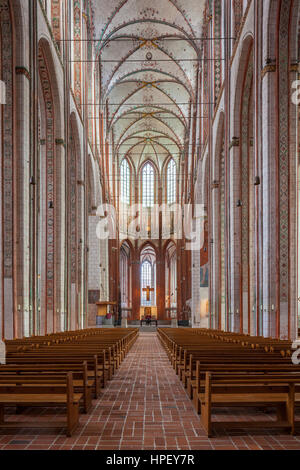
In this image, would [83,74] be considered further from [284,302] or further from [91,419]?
[91,419]

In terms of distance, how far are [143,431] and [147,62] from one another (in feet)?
120

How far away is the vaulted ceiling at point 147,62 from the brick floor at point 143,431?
22.9 meters

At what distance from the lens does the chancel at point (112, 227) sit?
541 cm

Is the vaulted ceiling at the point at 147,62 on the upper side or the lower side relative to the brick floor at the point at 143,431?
upper

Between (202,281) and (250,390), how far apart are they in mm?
27181

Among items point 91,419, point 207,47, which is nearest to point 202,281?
point 207,47

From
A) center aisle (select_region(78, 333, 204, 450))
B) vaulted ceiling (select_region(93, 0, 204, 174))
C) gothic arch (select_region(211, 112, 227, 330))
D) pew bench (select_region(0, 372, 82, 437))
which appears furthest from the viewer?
vaulted ceiling (select_region(93, 0, 204, 174))

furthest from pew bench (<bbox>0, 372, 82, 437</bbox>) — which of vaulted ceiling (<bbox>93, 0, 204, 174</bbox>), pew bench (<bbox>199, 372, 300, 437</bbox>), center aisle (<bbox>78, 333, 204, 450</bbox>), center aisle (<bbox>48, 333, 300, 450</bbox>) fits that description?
vaulted ceiling (<bbox>93, 0, 204, 174</bbox>)

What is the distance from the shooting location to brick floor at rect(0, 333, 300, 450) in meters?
4.71

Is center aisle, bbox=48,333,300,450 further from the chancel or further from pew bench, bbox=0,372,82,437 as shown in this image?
pew bench, bbox=0,372,82,437

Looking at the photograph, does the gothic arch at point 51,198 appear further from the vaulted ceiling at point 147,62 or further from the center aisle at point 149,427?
the center aisle at point 149,427

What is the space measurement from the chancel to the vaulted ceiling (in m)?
0.15

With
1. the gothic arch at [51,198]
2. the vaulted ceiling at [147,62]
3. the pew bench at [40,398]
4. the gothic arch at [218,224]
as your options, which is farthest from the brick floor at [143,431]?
the vaulted ceiling at [147,62]

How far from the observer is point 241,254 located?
20.5 m
